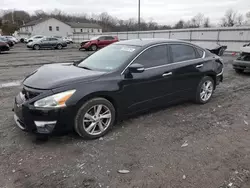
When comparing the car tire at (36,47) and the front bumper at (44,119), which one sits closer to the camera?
the front bumper at (44,119)

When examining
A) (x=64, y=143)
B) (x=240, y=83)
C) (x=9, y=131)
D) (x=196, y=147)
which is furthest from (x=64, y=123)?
(x=240, y=83)

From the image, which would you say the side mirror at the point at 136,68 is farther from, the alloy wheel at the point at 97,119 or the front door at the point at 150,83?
the alloy wheel at the point at 97,119

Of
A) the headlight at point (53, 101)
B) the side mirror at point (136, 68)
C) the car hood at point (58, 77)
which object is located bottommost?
the headlight at point (53, 101)

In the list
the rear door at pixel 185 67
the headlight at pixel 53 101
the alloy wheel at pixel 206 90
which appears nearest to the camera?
the headlight at pixel 53 101

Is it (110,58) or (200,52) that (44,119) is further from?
(200,52)

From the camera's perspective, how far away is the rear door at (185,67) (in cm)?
463

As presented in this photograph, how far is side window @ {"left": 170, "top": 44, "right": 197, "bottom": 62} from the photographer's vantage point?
4689 millimetres

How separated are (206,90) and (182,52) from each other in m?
1.24

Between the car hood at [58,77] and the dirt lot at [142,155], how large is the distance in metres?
0.93

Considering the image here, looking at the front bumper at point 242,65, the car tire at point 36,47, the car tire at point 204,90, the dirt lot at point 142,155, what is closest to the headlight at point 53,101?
the dirt lot at point 142,155

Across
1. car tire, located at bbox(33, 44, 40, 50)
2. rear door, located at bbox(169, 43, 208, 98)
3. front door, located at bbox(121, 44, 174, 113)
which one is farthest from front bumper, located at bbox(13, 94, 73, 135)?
car tire, located at bbox(33, 44, 40, 50)

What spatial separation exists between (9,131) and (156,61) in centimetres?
300

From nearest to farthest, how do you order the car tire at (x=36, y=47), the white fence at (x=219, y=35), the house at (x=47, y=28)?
the white fence at (x=219, y=35) < the car tire at (x=36, y=47) < the house at (x=47, y=28)

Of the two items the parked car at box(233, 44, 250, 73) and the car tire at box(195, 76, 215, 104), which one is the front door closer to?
the car tire at box(195, 76, 215, 104)
